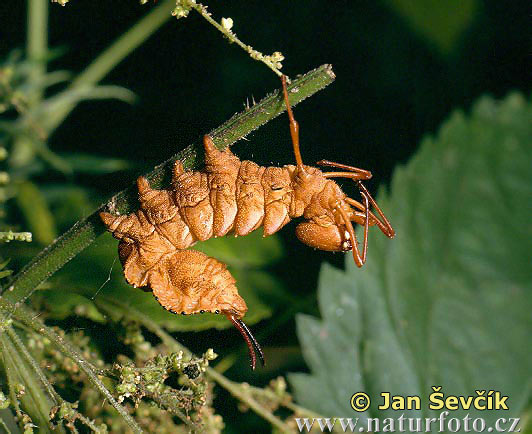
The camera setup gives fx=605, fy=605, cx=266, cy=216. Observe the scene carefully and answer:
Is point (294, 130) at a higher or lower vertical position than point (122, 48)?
lower

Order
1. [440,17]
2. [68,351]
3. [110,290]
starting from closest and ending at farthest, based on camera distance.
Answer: [68,351], [110,290], [440,17]

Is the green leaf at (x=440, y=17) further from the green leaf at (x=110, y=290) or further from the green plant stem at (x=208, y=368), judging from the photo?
the green plant stem at (x=208, y=368)

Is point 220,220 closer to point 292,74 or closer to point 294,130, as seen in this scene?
point 294,130

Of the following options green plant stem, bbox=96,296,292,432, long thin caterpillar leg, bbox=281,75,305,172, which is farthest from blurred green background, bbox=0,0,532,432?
long thin caterpillar leg, bbox=281,75,305,172

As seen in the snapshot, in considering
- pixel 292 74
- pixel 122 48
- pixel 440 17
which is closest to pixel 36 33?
pixel 122 48

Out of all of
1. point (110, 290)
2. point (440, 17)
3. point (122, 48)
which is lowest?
point (110, 290)

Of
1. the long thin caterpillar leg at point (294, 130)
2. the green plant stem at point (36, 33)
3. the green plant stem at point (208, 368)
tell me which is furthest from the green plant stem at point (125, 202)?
the green plant stem at point (36, 33)

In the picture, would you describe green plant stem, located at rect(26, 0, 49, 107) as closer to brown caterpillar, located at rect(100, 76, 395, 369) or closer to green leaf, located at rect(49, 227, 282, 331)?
green leaf, located at rect(49, 227, 282, 331)
